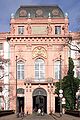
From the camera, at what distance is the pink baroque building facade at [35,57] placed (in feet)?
267

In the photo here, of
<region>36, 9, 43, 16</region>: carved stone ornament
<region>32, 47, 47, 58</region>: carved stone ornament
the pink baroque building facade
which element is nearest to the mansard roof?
<region>36, 9, 43, 16</region>: carved stone ornament

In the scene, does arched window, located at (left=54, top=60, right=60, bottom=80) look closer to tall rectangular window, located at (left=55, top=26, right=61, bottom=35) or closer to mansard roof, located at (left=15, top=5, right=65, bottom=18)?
tall rectangular window, located at (left=55, top=26, right=61, bottom=35)

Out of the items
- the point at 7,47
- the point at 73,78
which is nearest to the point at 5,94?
the point at 7,47

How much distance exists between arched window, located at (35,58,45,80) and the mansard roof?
33.1 ft

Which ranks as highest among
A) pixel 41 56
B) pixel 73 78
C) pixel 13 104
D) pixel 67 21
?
pixel 67 21

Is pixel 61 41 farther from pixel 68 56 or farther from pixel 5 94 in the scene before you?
pixel 5 94

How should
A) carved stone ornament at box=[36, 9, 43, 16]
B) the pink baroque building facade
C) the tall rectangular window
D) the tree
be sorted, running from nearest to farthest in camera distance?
the tree < the pink baroque building facade < the tall rectangular window < carved stone ornament at box=[36, 9, 43, 16]

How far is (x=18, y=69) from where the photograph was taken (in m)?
83.1

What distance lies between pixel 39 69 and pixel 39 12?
1297cm

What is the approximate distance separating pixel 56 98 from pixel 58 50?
10.3 meters

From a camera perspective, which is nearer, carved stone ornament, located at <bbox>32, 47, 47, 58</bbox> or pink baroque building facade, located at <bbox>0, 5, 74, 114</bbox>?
pink baroque building facade, located at <bbox>0, 5, 74, 114</bbox>

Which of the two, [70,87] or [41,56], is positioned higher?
[41,56]

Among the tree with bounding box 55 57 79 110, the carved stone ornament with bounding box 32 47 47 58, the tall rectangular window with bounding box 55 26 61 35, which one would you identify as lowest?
the tree with bounding box 55 57 79 110

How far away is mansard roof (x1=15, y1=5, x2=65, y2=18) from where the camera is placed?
280ft
